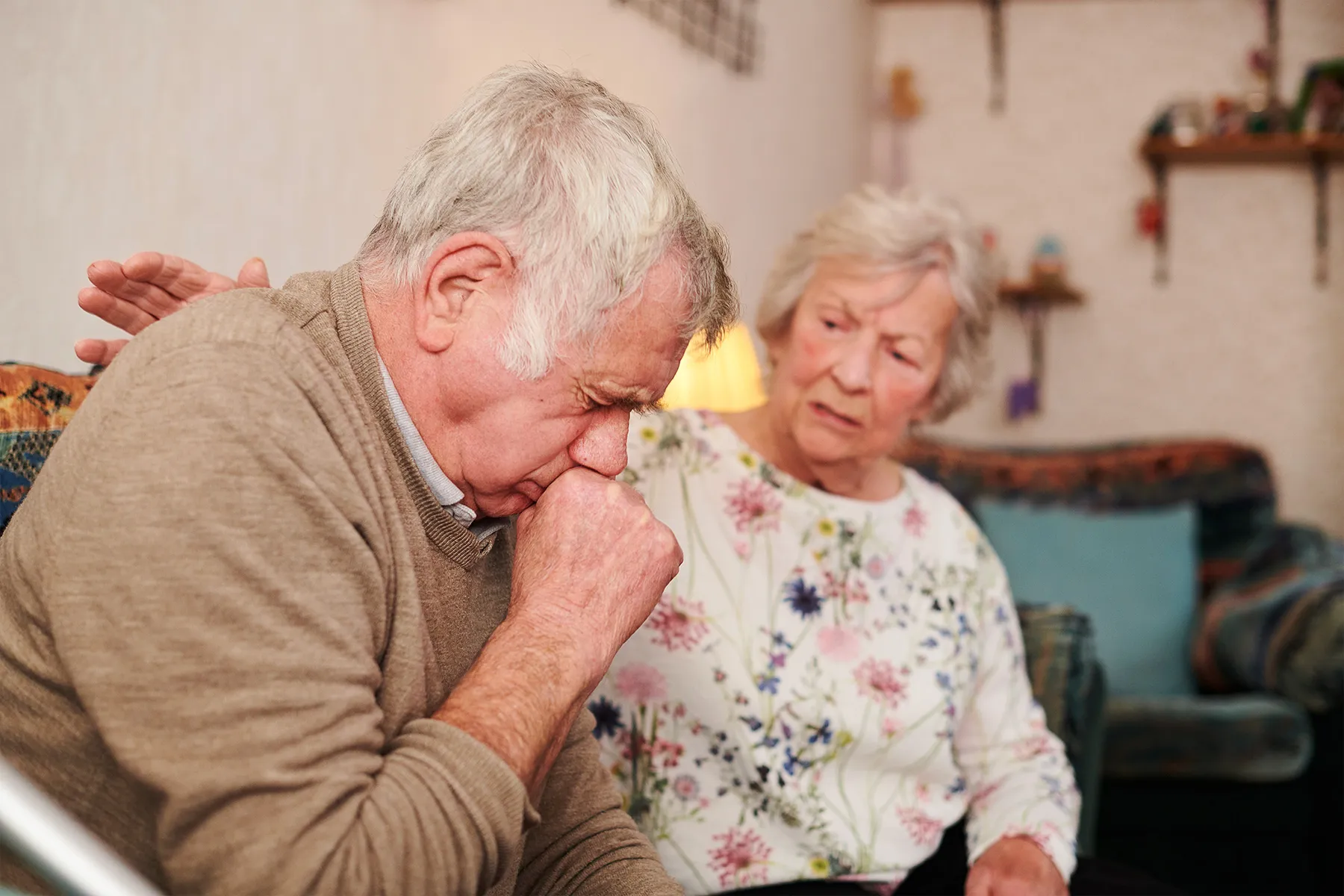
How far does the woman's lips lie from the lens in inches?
62.7

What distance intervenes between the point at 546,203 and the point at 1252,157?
13.2ft

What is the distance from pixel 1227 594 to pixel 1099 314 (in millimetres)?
1481

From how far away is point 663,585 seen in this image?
95 centimetres

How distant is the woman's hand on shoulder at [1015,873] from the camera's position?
54.6 inches

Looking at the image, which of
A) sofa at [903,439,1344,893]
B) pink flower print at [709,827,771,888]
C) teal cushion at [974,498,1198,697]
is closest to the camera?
pink flower print at [709,827,771,888]

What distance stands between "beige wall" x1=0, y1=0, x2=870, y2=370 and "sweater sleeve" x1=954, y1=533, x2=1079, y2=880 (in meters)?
0.96

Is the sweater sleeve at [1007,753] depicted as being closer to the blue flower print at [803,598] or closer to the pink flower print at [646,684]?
the blue flower print at [803,598]

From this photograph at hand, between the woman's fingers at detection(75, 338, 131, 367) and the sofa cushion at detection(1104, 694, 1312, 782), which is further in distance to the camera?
the sofa cushion at detection(1104, 694, 1312, 782)

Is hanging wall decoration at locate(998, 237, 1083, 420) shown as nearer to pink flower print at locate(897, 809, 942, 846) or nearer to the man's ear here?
pink flower print at locate(897, 809, 942, 846)

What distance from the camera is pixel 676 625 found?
141cm

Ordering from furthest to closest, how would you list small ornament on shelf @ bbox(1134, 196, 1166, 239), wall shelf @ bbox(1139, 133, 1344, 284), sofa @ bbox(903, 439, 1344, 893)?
1. small ornament on shelf @ bbox(1134, 196, 1166, 239)
2. wall shelf @ bbox(1139, 133, 1344, 284)
3. sofa @ bbox(903, 439, 1344, 893)

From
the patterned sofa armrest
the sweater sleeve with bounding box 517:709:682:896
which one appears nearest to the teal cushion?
the patterned sofa armrest

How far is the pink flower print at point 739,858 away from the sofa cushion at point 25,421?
2.76ft

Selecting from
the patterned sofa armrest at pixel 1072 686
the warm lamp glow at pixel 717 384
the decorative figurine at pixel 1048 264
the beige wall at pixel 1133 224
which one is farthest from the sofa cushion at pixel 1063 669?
the beige wall at pixel 1133 224
